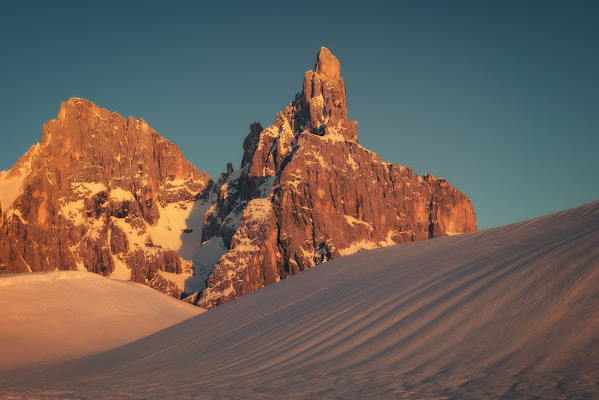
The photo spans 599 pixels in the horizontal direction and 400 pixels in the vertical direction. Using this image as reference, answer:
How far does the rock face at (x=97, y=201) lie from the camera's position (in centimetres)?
13525

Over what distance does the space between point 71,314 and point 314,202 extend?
9792cm

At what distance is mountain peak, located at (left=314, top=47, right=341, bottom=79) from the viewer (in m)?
161

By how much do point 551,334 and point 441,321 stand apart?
2.52m

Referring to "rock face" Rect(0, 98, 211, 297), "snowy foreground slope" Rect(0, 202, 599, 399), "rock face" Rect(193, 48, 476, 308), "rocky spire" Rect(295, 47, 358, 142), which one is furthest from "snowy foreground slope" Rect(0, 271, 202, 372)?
"rocky spire" Rect(295, 47, 358, 142)

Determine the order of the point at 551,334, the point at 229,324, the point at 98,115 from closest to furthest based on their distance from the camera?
the point at 551,334 < the point at 229,324 < the point at 98,115

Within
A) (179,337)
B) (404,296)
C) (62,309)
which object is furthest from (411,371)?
(62,309)

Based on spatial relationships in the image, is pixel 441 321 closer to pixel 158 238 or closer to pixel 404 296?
pixel 404 296

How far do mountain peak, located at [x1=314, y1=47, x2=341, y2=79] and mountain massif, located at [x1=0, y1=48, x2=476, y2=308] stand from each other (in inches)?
14.1

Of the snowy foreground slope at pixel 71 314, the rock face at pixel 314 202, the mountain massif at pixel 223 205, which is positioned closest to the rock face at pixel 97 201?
the mountain massif at pixel 223 205

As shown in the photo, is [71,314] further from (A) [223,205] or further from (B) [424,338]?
(A) [223,205]

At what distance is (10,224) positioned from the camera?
133m

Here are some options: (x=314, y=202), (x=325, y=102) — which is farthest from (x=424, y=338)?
(x=325, y=102)

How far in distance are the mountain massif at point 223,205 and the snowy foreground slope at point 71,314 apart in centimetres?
7585

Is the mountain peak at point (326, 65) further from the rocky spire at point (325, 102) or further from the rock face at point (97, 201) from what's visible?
the rock face at point (97, 201)
